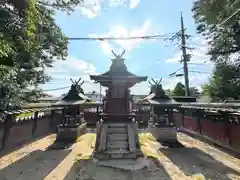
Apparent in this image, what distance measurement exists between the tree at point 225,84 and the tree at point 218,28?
130 centimetres

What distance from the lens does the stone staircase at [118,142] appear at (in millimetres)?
7270

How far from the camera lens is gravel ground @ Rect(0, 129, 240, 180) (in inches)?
221

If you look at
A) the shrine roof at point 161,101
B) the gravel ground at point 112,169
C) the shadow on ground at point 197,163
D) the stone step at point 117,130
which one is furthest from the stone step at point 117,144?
the shrine roof at point 161,101

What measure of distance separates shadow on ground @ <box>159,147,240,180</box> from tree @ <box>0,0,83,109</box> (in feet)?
21.7

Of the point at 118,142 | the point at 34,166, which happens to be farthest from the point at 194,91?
the point at 34,166

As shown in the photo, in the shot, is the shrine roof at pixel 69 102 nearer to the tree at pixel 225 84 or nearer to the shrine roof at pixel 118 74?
the shrine roof at pixel 118 74

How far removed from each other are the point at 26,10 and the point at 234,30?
11.8 meters

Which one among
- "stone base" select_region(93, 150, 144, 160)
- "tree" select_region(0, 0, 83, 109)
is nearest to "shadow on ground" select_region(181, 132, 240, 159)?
"stone base" select_region(93, 150, 144, 160)

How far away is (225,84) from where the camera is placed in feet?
58.1

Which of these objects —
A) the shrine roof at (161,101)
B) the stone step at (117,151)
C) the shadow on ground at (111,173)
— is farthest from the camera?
the shrine roof at (161,101)

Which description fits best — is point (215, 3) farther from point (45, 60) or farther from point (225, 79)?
point (45, 60)

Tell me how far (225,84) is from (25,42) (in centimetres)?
1749

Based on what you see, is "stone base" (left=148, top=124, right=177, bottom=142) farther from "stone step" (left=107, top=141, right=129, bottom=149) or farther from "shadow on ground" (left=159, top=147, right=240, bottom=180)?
"stone step" (left=107, top=141, right=129, bottom=149)

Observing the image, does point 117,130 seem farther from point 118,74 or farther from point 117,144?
point 118,74
